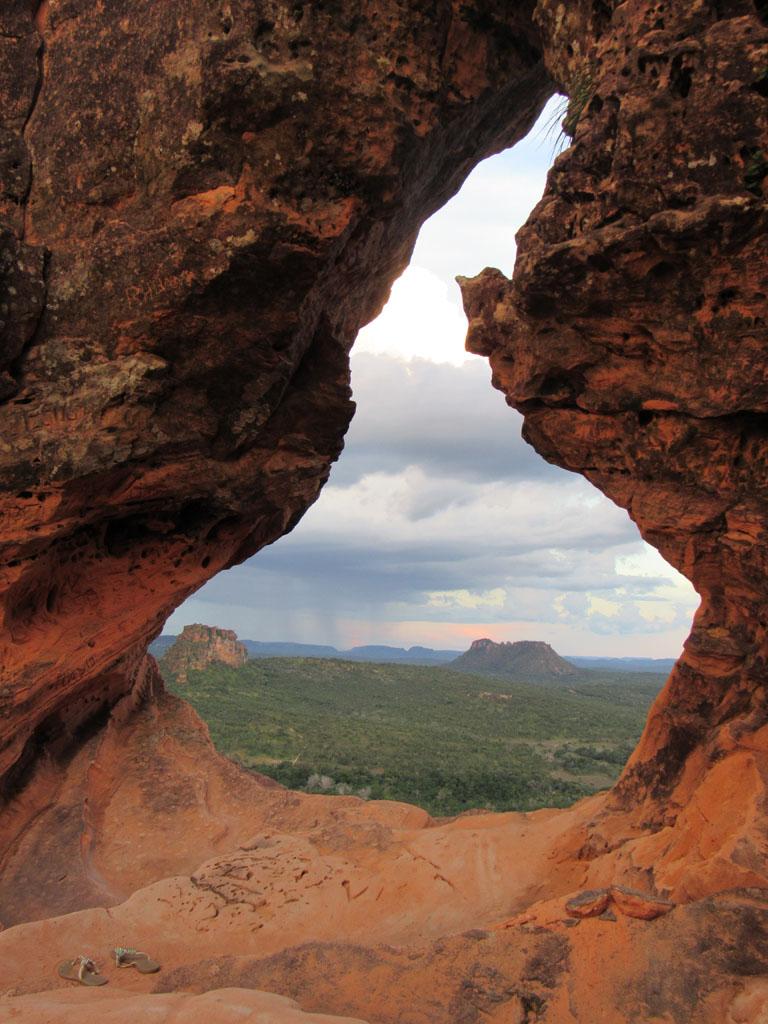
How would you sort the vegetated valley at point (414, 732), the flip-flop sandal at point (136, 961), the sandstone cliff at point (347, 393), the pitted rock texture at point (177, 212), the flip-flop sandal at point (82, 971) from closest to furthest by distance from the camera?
the sandstone cliff at point (347, 393) < the flip-flop sandal at point (82, 971) < the flip-flop sandal at point (136, 961) < the pitted rock texture at point (177, 212) < the vegetated valley at point (414, 732)

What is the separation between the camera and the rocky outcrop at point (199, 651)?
150ft

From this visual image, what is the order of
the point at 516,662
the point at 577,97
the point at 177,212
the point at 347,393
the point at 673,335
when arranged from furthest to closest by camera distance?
the point at 516,662, the point at 347,393, the point at 177,212, the point at 577,97, the point at 673,335

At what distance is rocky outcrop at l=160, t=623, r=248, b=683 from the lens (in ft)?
150

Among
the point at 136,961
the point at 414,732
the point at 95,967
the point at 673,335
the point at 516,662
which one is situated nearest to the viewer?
the point at 95,967

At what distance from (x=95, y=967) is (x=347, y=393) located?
9.21m

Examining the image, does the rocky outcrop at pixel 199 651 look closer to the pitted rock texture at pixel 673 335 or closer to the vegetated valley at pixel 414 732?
the vegetated valley at pixel 414 732

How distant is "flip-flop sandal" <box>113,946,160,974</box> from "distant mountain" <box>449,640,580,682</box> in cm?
8915

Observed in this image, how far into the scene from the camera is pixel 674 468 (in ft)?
29.8

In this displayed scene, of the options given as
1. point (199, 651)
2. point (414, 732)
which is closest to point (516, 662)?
point (199, 651)

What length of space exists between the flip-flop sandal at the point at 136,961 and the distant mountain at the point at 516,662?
3510 inches

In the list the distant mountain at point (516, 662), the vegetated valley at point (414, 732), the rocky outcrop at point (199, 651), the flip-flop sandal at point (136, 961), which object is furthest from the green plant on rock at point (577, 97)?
the distant mountain at point (516, 662)

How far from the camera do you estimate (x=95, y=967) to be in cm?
789

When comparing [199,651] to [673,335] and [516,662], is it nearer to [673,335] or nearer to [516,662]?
[673,335]

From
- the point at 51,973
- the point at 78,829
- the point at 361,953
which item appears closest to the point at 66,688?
the point at 78,829
